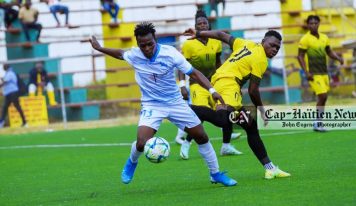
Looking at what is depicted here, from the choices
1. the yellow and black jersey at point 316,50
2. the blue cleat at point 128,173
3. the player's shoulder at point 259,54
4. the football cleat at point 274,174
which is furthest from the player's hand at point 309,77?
the blue cleat at point 128,173

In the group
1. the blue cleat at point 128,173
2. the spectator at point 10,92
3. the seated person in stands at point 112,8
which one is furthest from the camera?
the seated person in stands at point 112,8

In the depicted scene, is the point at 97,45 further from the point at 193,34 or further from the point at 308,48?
the point at 308,48

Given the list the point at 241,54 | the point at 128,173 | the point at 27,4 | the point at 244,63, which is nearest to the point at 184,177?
the point at 128,173

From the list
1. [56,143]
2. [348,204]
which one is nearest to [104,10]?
[56,143]

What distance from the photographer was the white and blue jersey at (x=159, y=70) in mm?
11188

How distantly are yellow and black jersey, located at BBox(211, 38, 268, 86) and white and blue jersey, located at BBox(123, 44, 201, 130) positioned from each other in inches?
57.4

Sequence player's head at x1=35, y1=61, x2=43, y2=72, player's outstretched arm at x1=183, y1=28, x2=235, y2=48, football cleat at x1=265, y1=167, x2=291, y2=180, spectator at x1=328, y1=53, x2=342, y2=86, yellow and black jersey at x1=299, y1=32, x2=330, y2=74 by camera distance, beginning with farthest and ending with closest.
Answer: spectator at x1=328, y1=53, x2=342, y2=86, player's head at x1=35, y1=61, x2=43, y2=72, yellow and black jersey at x1=299, y1=32, x2=330, y2=74, player's outstretched arm at x1=183, y1=28, x2=235, y2=48, football cleat at x1=265, y1=167, x2=291, y2=180

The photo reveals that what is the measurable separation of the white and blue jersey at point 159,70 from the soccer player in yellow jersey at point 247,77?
90 centimetres

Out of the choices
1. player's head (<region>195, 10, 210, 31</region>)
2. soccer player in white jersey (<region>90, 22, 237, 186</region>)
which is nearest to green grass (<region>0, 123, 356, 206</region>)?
soccer player in white jersey (<region>90, 22, 237, 186</region>)

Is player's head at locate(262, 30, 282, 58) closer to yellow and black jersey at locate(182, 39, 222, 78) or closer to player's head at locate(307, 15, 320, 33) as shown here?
yellow and black jersey at locate(182, 39, 222, 78)

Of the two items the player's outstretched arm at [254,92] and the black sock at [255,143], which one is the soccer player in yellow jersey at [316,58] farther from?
the black sock at [255,143]

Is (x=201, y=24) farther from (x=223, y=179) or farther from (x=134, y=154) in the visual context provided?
(x=223, y=179)

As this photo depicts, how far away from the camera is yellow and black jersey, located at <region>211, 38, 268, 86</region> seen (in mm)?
12453

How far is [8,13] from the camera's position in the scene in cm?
3225
